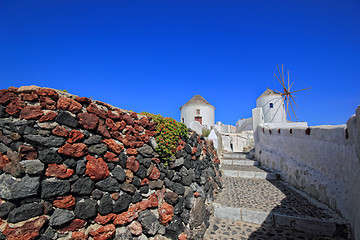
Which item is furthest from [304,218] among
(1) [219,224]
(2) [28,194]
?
(2) [28,194]

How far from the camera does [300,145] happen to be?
19.0 feet

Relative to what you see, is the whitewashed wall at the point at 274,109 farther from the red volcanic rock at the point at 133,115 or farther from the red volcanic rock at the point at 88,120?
the red volcanic rock at the point at 88,120

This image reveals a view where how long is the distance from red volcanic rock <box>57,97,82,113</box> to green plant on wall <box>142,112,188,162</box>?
1563 mm

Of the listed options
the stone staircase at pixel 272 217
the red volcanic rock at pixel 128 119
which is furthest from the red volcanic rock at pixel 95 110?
the stone staircase at pixel 272 217

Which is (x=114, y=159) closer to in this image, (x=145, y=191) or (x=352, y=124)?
(x=145, y=191)

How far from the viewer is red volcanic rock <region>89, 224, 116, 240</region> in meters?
2.53

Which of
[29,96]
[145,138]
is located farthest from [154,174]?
[29,96]

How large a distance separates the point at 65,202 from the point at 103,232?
2.32 feet

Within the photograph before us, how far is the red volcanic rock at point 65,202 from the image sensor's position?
227 centimetres

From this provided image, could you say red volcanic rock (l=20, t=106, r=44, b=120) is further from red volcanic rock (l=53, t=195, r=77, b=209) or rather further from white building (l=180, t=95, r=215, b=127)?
white building (l=180, t=95, r=215, b=127)

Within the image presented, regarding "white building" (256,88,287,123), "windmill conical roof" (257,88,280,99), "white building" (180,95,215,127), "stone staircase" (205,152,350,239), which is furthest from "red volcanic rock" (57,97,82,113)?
"windmill conical roof" (257,88,280,99)

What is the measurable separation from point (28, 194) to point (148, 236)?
193 centimetres

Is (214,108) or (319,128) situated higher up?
(214,108)

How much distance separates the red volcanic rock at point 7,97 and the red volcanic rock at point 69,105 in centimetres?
46
